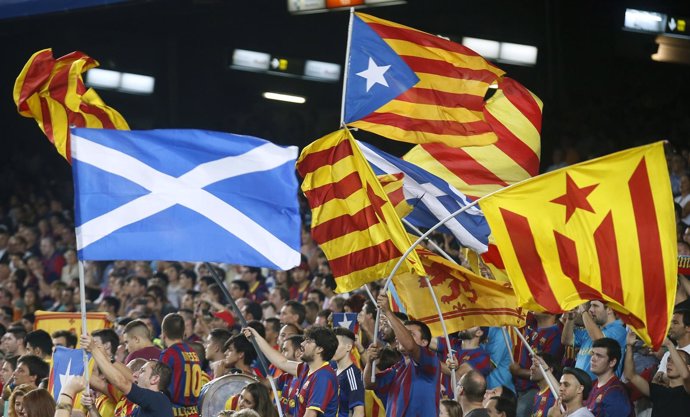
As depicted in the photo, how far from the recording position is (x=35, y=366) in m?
11.0

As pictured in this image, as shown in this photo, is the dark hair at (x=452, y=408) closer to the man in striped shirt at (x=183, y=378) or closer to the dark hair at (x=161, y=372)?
the dark hair at (x=161, y=372)

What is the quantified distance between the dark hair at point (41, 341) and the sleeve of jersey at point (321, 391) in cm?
418

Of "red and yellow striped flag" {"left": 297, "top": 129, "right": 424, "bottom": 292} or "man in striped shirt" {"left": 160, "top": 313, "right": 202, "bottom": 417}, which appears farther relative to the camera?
"man in striped shirt" {"left": 160, "top": 313, "right": 202, "bottom": 417}

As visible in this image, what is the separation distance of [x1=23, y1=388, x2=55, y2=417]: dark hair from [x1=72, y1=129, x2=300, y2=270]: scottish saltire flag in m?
1.05

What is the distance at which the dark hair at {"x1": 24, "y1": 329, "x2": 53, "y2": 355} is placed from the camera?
12.4 meters

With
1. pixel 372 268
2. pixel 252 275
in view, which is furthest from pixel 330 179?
pixel 252 275

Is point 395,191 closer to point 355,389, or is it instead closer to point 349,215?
point 349,215

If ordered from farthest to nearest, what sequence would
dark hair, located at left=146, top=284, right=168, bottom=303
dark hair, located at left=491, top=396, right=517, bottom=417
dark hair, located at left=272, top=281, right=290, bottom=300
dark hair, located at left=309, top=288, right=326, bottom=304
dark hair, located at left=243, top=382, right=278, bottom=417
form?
dark hair, located at left=146, top=284, right=168, bottom=303, dark hair, located at left=272, top=281, right=290, bottom=300, dark hair, located at left=309, top=288, right=326, bottom=304, dark hair, located at left=491, top=396, right=517, bottom=417, dark hair, located at left=243, top=382, right=278, bottom=417

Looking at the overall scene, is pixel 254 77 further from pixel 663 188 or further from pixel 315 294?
pixel 663 188

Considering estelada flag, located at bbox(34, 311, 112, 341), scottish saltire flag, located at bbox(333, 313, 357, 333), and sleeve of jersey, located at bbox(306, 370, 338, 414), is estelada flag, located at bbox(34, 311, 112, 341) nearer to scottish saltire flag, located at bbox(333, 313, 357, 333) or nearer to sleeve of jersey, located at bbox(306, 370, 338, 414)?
scottish saltire flag, located at bbox(333, 313, 357, 333)

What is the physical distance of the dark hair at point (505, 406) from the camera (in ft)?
30.9

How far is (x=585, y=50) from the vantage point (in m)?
21.6

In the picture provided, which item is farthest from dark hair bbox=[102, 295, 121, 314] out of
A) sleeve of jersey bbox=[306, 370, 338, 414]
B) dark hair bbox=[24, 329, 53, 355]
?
sleeve of jersey bbox=[306, 370, 338, 414]

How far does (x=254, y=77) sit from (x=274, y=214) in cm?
1673
